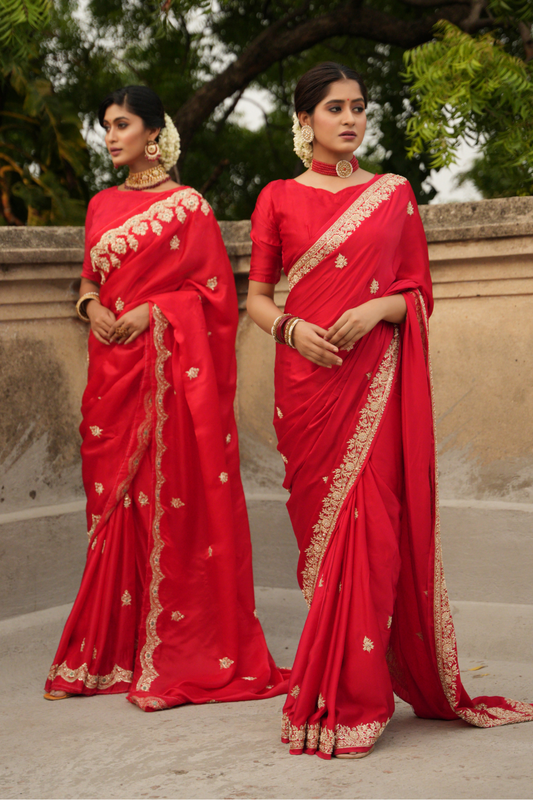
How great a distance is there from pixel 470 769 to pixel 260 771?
0.52 meters

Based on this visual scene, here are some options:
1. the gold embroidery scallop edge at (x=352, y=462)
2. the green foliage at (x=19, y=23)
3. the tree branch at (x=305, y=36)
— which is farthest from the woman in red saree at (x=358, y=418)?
the tree branch at (x=305, y=36)

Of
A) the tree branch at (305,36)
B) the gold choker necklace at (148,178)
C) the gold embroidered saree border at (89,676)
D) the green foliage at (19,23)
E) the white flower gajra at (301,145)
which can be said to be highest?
the tree branch at (305,36)

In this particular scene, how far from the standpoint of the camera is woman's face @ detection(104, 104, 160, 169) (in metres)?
2.95

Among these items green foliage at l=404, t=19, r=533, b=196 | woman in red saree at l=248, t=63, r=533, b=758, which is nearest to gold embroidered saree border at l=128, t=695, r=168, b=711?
woman in red saree at l=248, t=63, r=533, b=758

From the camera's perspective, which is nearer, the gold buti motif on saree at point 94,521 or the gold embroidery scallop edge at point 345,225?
the gold embroidery scallop edge at point 345,225

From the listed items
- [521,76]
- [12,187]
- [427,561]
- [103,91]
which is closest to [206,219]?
[427,561]

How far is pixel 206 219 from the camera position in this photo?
301cm

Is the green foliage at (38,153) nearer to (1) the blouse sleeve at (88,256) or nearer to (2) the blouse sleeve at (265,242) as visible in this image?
(1) the blouse sleeve at (88,256)

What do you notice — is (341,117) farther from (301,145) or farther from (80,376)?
(80,376)

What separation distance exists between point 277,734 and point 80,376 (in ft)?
6.09

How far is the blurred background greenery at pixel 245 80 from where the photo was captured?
12.7ft

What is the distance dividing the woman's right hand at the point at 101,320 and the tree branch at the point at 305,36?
254cm

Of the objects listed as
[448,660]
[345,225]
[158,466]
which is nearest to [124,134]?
[345,225]

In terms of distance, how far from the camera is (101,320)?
9.75ft
